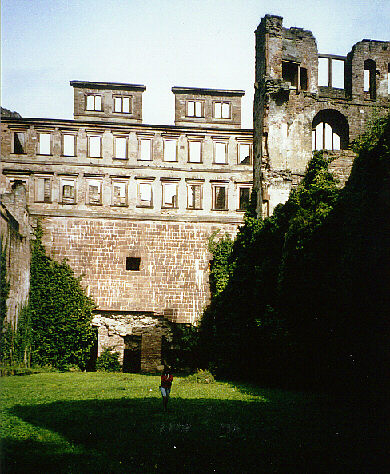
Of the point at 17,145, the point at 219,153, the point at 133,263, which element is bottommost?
the point at 133,263

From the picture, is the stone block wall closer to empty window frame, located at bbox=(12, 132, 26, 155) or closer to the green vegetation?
the green vegetation

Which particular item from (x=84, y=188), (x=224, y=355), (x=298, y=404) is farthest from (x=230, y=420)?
(x=84, y=188)

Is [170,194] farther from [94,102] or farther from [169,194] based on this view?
[94,102]

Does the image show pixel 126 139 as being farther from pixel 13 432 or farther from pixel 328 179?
pixel 13 432

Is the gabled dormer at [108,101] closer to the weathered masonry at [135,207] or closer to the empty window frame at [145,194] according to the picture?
the weathered masonry at [135,207]

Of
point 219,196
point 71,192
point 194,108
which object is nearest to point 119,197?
point 71,192

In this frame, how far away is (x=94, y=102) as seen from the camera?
3231 cm

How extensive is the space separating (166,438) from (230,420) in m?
2.08

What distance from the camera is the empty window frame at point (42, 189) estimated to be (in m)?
24.5

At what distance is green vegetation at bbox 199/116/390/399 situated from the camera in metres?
12.3

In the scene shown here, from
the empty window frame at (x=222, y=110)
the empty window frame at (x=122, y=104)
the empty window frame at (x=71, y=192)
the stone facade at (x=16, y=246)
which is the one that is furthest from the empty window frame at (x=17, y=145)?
the empty window frame at (x=222, y=110)

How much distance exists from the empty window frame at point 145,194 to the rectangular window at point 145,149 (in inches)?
49.0

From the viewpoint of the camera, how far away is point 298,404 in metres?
14.0

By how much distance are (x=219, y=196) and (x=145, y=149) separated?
414 cm
